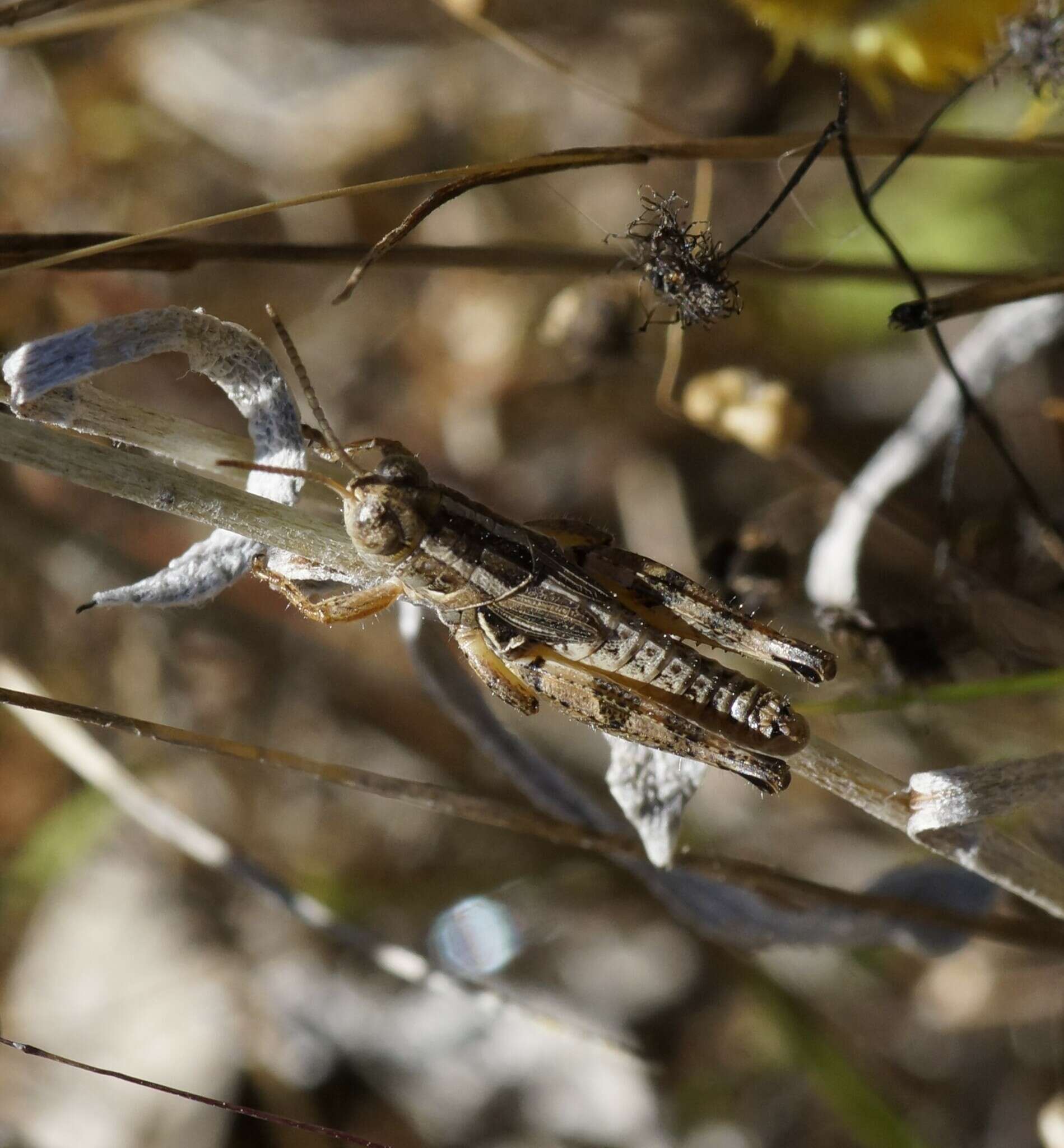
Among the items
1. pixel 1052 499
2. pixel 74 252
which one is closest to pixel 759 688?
pixel 74 252

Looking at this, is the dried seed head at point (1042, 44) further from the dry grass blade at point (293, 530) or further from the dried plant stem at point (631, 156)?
the dry grass blade at point (293, 530)

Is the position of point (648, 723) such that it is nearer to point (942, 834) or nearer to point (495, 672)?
point (495, 672)

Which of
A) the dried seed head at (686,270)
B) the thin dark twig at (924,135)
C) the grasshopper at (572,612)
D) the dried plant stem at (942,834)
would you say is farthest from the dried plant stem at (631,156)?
the dried plant stem at (942,834)

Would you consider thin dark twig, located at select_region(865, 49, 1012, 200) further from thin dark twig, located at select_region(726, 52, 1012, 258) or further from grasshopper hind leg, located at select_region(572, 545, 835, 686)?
grasshopper hind leg, located at select_region(572, 545, 835, 686)

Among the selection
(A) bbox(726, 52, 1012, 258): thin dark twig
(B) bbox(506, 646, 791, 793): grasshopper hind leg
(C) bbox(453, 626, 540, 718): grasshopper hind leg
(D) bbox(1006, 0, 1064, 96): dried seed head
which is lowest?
(B) bbox(506, 646, 791, 793): grasshopper hind leg

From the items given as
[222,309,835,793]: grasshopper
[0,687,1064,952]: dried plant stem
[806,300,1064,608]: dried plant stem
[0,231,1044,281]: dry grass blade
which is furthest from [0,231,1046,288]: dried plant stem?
[0,687,1064,952]: dried plant stem

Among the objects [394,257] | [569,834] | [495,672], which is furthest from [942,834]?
[394,257]

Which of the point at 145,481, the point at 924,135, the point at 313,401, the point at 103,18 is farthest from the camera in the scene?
the point at 103,18
